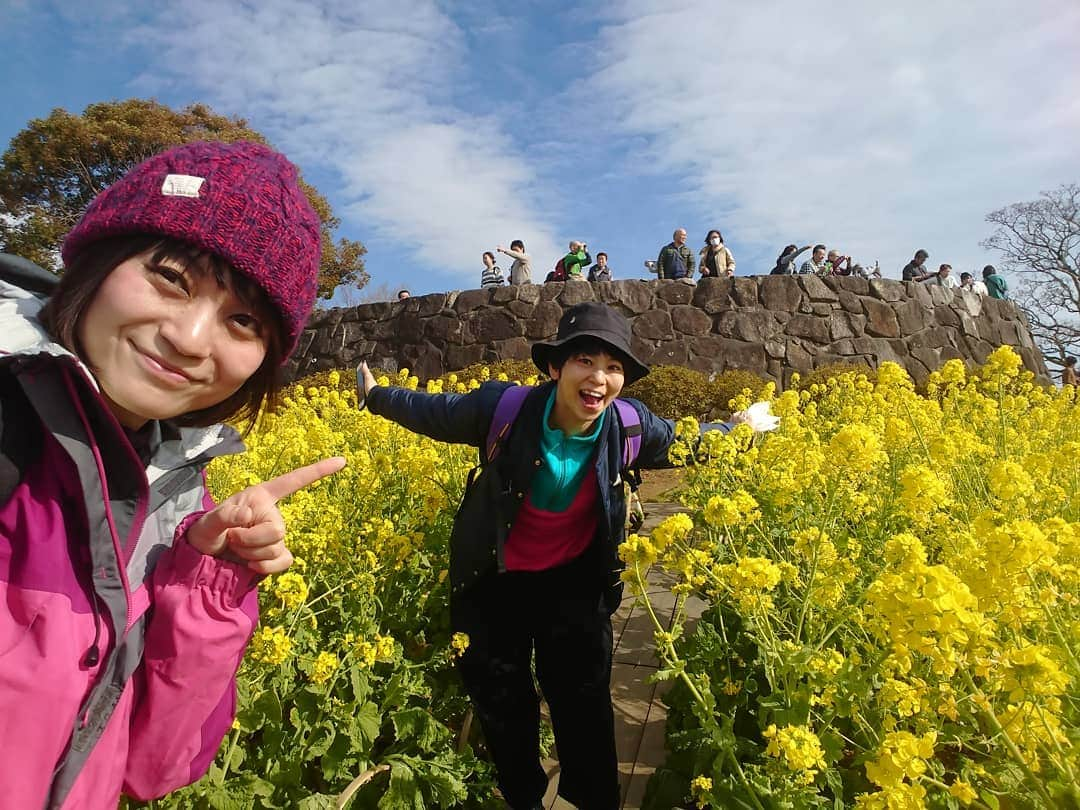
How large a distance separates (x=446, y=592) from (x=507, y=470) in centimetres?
96

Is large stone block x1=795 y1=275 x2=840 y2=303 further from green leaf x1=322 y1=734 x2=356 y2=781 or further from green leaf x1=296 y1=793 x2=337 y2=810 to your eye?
green leaf x1=296 y1=793 x2=337 y2=810

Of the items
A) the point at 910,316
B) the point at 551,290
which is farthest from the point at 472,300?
the point at 910,316

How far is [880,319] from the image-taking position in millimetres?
11953

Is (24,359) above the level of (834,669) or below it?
above

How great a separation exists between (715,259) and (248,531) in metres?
12.8

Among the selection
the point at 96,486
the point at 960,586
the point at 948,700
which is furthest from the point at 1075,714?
the point at 96,486

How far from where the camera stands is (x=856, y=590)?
2.04 meters

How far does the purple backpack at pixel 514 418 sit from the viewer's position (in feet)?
6.93

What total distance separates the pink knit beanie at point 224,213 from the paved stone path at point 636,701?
196 cm

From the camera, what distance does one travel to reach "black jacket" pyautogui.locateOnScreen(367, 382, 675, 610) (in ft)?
6.78

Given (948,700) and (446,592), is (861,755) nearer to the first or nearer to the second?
(948,700)

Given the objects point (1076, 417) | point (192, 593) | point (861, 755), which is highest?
point (1076, 417)

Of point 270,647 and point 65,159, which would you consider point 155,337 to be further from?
point 65,159

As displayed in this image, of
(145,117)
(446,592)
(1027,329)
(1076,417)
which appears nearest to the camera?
(446,592)
